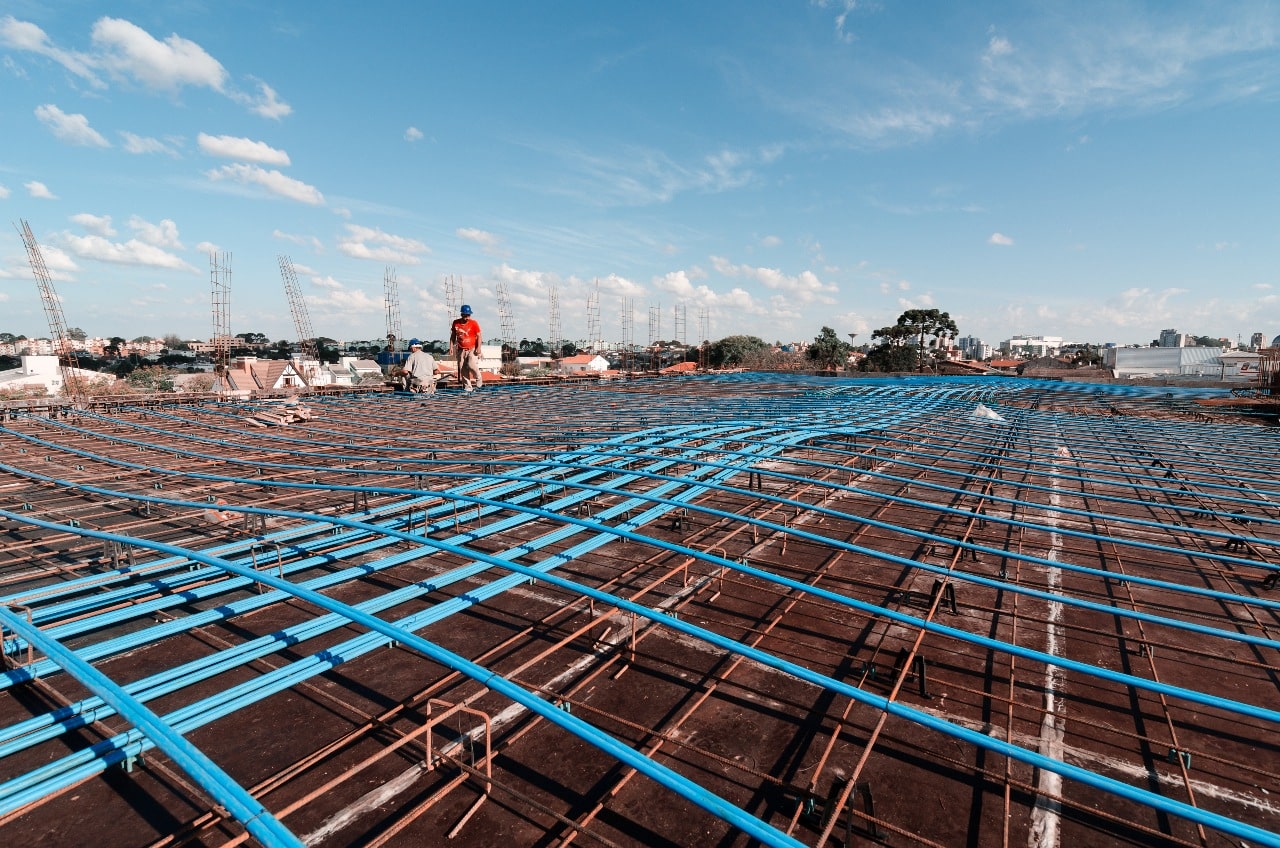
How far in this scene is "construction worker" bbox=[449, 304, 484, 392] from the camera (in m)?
22.6

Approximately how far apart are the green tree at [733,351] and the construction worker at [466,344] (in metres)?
61.4

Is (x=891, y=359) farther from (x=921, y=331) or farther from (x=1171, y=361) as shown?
(x=1171, y=361)

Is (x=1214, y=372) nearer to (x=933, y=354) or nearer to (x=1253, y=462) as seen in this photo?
(x=933, y=354)

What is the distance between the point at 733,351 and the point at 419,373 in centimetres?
6535

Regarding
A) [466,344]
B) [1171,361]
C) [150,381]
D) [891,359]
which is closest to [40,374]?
[150,381]

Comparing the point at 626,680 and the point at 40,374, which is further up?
the point at 40,374

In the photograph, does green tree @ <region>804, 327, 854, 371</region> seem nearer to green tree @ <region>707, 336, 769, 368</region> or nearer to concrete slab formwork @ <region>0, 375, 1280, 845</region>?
green tree @ <region>707, 336, 769, 368</region>

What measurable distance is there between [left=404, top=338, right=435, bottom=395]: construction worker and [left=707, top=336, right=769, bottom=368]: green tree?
59.5 metres

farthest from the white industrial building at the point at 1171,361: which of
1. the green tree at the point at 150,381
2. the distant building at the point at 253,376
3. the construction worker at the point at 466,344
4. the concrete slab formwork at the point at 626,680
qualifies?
the green tree at the point at 150,381

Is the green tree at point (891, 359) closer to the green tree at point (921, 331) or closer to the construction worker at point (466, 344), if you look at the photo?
the green tree at point (921, 331)

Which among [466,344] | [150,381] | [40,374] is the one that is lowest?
[150,381]

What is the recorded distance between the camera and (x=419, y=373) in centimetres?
3014

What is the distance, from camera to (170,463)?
49.5ft

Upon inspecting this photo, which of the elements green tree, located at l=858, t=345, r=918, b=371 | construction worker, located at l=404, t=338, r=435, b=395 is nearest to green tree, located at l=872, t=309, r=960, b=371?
green tree, located at l=858, t=345, r=918, b=371
